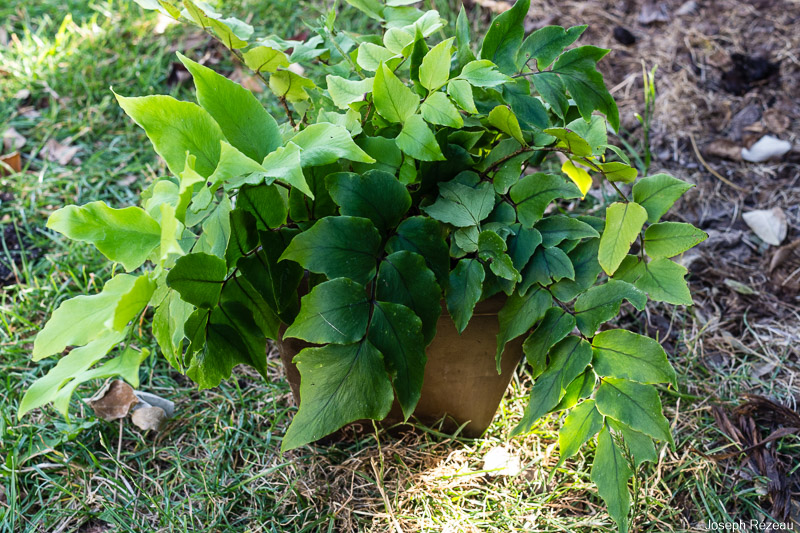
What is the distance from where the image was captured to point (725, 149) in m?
1.98

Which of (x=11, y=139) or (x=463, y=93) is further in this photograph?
(x=11, y=139)

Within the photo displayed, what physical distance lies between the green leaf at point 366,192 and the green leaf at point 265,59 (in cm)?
23

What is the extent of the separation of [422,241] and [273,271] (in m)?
0.20

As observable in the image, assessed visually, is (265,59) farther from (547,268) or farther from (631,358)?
(631,358)

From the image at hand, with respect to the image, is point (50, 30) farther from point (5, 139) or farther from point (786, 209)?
point (786, 209)

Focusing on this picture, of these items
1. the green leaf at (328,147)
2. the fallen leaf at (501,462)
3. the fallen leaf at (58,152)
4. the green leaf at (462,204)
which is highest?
the green leaf at (328,147)

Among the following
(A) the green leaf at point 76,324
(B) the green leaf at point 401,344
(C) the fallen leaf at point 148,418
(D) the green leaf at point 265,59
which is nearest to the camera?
(A) the green leaf at point 76,324

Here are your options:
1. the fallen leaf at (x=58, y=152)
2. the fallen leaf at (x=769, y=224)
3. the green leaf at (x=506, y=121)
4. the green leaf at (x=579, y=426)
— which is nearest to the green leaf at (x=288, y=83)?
the green leaf at (x=506, y=121)

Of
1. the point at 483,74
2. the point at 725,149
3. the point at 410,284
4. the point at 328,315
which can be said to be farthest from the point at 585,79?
the point at 725,149

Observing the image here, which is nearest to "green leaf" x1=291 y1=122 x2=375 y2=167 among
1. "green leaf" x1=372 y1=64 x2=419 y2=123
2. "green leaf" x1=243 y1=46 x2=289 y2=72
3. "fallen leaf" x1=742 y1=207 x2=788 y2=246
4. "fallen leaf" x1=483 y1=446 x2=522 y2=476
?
"green leaf" x1=372 y1=64 x2=419 y2=123

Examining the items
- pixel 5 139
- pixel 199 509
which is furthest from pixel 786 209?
pixel 5 139

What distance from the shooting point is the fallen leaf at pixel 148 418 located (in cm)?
130

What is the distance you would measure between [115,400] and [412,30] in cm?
94

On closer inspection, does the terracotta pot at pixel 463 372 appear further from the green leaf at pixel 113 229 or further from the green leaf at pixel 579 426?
the green leaf at pixel 113 229
